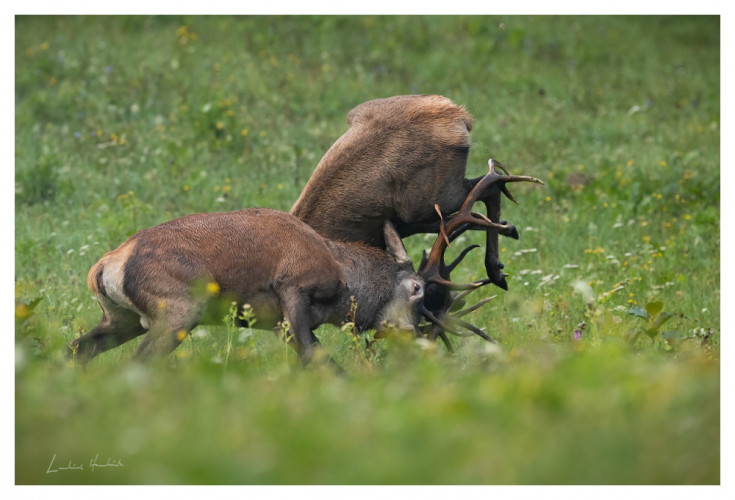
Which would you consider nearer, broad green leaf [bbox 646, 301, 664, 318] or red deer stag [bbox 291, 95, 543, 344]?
broad green leaf [bbox 646, 301, 664, 318]

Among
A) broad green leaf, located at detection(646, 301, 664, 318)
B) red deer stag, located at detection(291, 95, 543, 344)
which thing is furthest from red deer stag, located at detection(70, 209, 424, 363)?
broad green leaf, located at detection(646, 301, 664, 318)

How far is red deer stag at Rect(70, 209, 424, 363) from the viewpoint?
20.9 ft

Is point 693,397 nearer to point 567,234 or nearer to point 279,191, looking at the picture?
point 567,234

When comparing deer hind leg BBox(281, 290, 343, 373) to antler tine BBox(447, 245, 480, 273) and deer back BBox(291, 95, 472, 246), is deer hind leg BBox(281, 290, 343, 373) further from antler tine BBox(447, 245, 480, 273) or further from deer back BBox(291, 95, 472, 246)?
antler tine BBox(447, 245, 480, 273)

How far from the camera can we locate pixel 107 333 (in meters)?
6.84

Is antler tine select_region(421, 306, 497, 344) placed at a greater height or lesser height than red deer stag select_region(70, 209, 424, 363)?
lesser

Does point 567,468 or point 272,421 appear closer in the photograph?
point 567,468

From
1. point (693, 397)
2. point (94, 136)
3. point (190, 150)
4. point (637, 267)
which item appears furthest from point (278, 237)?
point (94, 136)

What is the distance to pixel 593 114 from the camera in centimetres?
1499

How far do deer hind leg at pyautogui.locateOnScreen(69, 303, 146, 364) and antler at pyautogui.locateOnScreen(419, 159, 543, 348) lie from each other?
1.93m

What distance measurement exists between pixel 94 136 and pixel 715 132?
783 cm

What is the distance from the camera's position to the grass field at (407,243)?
12.9ft

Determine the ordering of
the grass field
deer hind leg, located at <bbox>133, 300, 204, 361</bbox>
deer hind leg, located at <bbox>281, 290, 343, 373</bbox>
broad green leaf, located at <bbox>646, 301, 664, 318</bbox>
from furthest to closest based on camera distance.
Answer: broad green leaf, located at <bbox>646, 301, 664, 318</bbox> → deer hind leg, located at <bbox>281, 290, 343, 373</bbox> → deer hind leg, located at <bbox>133, 300, 204, 361</bbox> → the grass field

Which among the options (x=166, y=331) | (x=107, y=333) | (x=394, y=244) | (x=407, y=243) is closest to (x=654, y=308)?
(x=394, y=244)
